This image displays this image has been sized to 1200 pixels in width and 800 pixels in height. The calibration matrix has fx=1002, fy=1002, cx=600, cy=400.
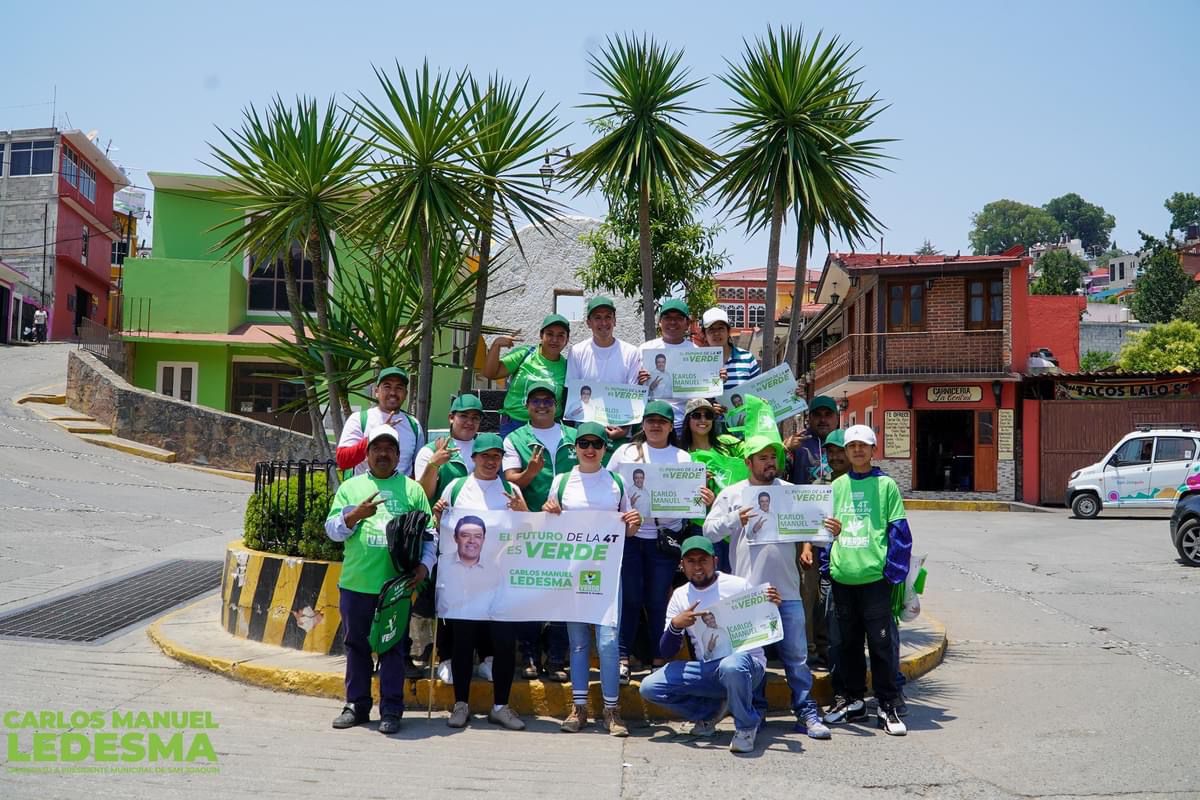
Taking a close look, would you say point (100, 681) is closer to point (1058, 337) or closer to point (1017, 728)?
point (1017, 728)

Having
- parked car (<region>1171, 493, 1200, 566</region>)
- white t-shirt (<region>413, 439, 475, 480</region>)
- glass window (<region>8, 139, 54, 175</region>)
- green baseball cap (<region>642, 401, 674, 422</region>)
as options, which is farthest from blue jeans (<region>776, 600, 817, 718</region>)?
glass window (<region>8, 139, 54, 175</region>)

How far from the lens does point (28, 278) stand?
158 ft

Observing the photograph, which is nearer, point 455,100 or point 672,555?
point 672,555

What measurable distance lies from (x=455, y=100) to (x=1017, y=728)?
7.01m

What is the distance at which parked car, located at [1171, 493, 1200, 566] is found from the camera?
15.3 m

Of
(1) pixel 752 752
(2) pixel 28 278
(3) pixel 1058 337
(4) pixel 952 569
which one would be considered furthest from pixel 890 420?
(2) pixel 28 278

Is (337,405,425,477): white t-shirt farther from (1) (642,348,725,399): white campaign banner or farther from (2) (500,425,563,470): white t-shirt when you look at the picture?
(1) (642,348,725,399): white campaign banner

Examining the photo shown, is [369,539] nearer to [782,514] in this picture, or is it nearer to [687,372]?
[782,514]

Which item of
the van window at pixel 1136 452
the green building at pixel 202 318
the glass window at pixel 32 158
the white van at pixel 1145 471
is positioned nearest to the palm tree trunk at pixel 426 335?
the white van at pixel 1145 471

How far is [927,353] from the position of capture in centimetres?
3195

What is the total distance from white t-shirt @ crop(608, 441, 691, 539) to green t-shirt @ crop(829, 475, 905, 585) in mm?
1110

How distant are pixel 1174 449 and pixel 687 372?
1988 cm

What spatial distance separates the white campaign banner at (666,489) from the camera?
7.05m

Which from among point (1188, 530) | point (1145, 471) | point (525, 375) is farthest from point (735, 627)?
point (1145, 471)
